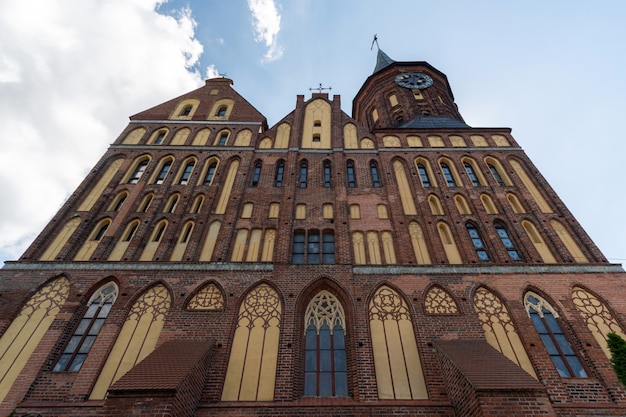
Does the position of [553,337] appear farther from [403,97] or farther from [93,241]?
[403,97]

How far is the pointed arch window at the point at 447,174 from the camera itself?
12.9 metres

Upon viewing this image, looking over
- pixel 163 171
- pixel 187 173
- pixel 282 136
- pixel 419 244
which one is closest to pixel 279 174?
pixel 282 136

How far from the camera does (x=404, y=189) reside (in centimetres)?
1250

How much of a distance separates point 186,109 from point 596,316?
17.0 metres

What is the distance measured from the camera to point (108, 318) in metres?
8.55

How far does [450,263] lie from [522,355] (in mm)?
2840

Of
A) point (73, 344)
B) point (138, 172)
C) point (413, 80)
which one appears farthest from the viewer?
point (413, 80)

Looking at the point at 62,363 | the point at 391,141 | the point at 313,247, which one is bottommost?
the point at 62,363

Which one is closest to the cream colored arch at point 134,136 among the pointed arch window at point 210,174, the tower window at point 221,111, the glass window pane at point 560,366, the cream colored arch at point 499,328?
the tower window at point 221,111

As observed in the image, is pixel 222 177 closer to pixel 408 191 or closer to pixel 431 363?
pixel 408 191

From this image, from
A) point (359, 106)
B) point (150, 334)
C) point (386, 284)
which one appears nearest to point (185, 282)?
point (150, 334)

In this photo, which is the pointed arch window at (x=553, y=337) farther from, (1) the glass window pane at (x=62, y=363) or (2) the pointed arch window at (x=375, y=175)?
(1) the glass window pane at (x=62, y=363)

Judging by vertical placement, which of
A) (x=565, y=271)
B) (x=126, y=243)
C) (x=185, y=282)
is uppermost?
(x=126, y=243)

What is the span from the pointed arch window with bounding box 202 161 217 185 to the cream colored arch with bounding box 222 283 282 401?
202 inches
